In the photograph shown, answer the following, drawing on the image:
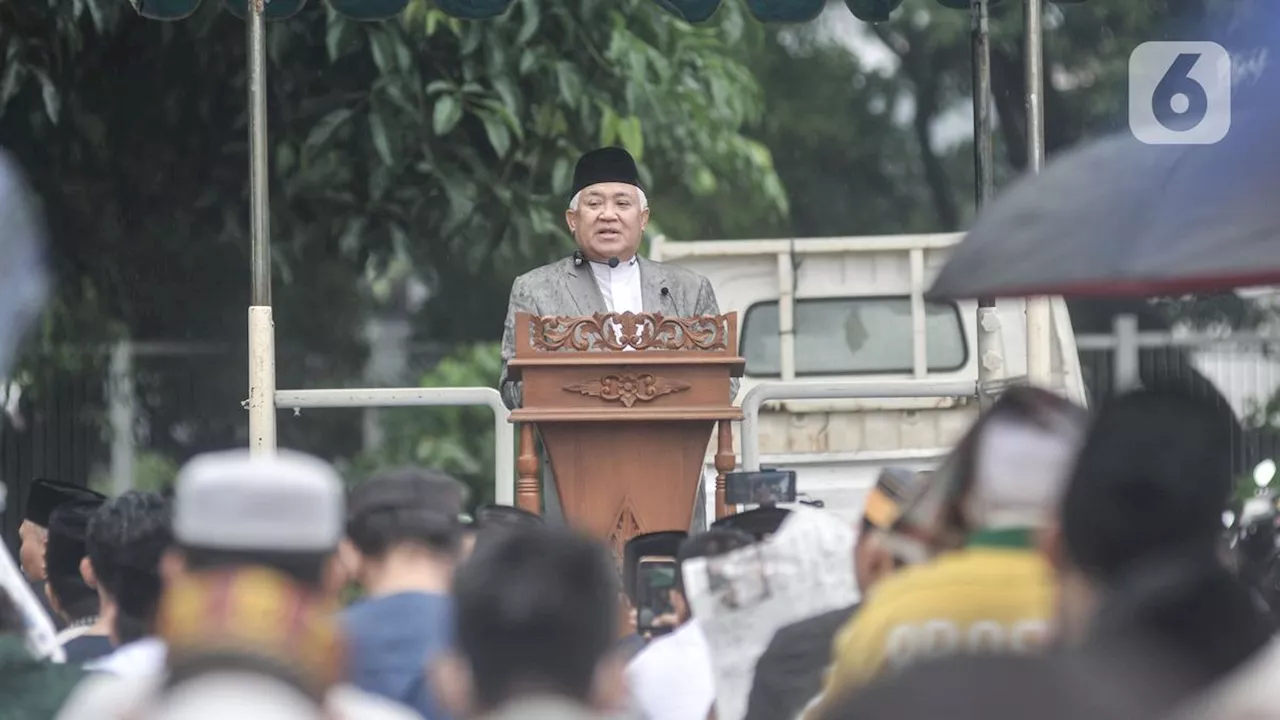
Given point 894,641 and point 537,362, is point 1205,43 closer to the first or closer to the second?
point 537,362

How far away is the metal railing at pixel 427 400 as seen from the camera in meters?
6.80

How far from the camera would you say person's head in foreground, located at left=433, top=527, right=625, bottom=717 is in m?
2.96

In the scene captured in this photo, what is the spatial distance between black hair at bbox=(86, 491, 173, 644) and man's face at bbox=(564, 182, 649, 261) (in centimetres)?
288

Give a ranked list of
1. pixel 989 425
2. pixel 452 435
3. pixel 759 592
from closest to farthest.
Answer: pixel 989 425, pixel 759 592, pixel 452 435

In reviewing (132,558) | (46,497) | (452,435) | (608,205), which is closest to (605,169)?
(608,205)

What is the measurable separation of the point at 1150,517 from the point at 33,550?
4083 millimetres

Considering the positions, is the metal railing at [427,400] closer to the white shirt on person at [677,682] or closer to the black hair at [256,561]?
the white shirt on person at [677,682]

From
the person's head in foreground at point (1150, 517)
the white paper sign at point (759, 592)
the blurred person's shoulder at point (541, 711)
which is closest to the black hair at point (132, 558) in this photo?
the white paper sign at point (759, 592)

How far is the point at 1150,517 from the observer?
3.15 metres

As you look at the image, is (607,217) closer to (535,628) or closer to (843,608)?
(843,608)

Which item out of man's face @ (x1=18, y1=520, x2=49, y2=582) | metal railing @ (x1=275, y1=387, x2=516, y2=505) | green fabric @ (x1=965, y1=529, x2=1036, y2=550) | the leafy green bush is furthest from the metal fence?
green fabric @ (x1=965, y1=529, x2=1036, y2=550)

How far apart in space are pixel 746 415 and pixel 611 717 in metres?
4.03

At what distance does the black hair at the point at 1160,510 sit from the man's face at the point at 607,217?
394 cm

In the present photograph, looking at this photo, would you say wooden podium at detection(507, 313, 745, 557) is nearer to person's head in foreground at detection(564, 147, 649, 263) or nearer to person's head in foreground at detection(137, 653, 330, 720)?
person's head in foreground at detection(564, 147, 649, 263)
